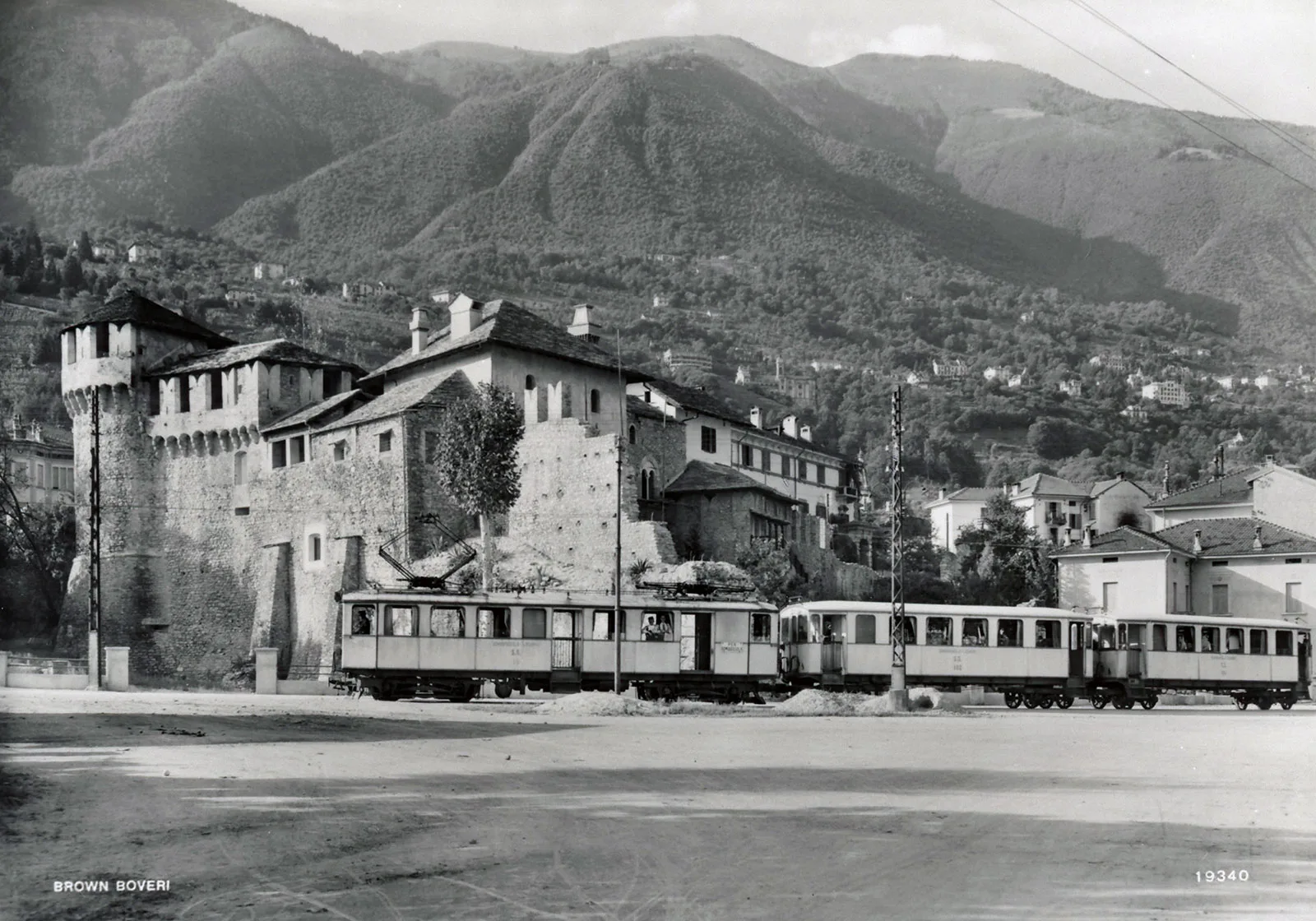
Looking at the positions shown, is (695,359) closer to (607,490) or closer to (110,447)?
(110,447)

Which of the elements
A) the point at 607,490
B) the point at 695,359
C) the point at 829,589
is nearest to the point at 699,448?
the point at 829,589

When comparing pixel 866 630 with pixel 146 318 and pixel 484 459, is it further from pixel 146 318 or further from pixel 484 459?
pixel 146 318

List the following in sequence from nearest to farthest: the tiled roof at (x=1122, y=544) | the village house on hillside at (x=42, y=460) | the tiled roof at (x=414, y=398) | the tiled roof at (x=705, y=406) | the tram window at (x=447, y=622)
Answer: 1. the tram window at (x=447, y=622)
2. the tiled roof at (x=414, y=398)
3. the tiled roof at (x=1122, y=544)
4. the tiled roof at (x=705, y=406)
5. the village house on hillside at (x=42, y=460)

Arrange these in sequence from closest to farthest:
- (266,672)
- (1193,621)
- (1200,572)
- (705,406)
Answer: (1193,621)
(266,672)
(1200,572)
(705,406)

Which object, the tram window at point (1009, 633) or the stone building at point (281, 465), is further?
the stone building at point (281, 465)

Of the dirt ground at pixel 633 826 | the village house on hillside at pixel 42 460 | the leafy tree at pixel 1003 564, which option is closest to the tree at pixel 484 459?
the leafy tree at pixel 1003 564

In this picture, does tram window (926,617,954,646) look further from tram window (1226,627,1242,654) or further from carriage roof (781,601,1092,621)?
tram window (1226,627,1242,654)

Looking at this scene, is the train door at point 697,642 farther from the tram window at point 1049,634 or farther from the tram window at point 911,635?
the tram window at point 1049,634

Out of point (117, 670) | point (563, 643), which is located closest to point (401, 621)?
point (563, 643)
